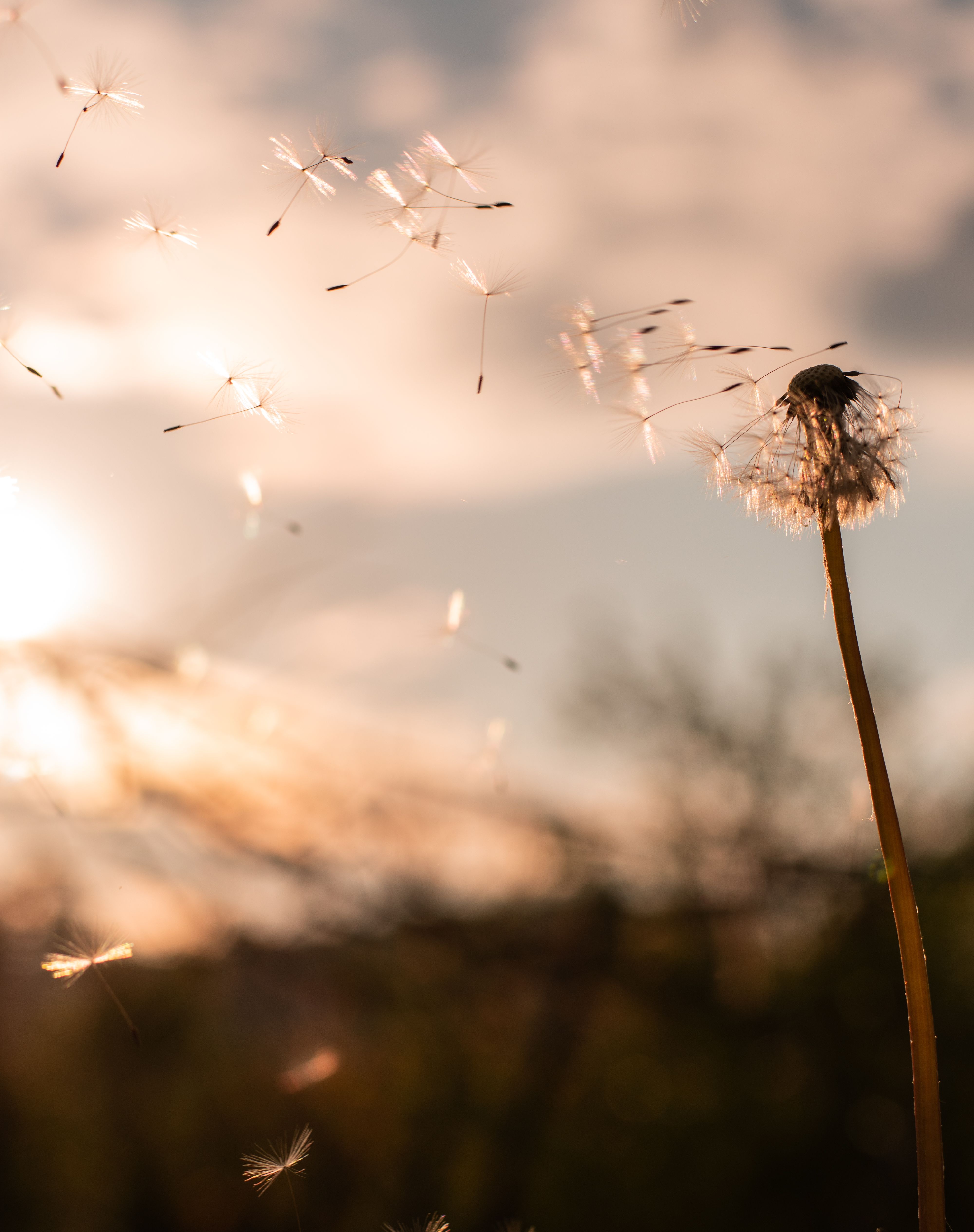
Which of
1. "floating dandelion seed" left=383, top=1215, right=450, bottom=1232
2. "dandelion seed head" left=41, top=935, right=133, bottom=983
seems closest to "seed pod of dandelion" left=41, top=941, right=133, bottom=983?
"dandelion seed head" left=41, top=935, right=133, bottom=983

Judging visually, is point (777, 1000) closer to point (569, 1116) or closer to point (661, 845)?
point (661, 845)

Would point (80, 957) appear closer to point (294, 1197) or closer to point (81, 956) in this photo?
point (81, 956)

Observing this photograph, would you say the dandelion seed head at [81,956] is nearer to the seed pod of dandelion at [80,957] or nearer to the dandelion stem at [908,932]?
the seed pod of dandelion at [80,957]

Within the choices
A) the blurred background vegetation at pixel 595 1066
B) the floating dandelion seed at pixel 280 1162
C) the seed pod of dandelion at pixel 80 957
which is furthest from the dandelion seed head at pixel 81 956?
the blurred background vegetation at pixel 595 1066

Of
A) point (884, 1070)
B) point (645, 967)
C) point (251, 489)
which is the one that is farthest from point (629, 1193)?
point (251, 489)

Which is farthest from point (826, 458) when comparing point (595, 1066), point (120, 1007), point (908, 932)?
point (595, 1066)
